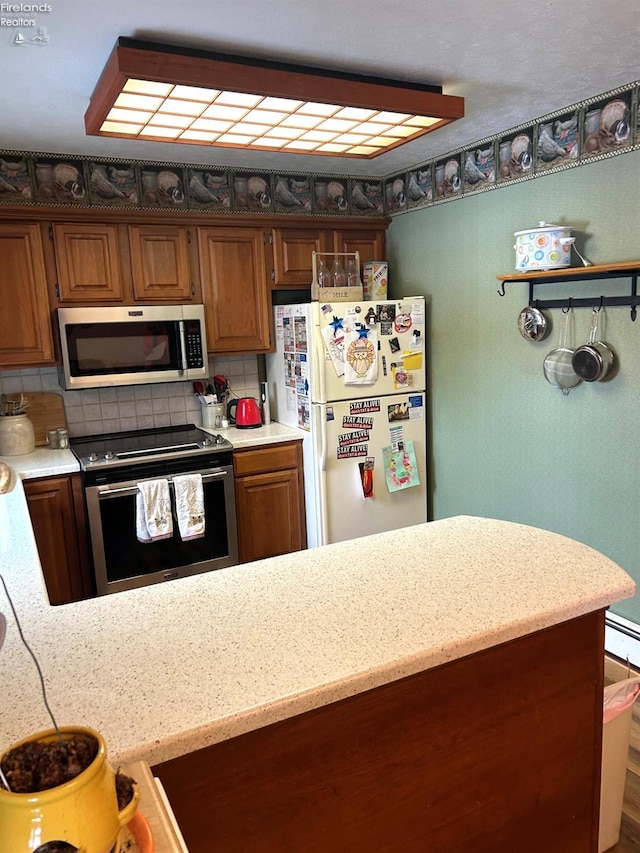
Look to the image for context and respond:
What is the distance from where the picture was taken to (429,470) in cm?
391

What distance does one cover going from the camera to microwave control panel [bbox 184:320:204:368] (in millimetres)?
3443

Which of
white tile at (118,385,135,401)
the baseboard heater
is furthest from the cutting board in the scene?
the baseboard heater

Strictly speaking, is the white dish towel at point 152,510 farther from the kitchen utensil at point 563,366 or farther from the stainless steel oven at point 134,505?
the kitchen utensil at point 563,366

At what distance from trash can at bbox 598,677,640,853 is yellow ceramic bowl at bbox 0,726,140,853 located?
1383 mm

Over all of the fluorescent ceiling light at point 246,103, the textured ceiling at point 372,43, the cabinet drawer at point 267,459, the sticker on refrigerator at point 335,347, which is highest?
the textured ceiling at point 372,43

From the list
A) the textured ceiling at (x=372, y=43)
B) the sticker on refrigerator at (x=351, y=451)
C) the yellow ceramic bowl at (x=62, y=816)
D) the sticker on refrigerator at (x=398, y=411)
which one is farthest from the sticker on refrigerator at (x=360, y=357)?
the yellow ceramic bowl at (x=62, y=816)

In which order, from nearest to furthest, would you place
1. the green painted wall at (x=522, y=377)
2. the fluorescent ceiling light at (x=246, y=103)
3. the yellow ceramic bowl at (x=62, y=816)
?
the yellow ceramic bowl at (x=62, y=816) → the fluorescent ceiling light at (x=246, y=103) → the green painted wall at (x=522, y=377)

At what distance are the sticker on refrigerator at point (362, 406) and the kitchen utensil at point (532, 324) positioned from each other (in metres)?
0.89

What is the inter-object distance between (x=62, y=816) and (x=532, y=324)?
9.26 ft

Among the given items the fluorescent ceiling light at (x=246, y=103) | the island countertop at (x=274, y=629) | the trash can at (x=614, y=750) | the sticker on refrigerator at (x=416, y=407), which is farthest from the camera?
the sticker on refrigerator at (x=416, y=407)

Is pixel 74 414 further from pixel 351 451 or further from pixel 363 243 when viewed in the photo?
pixel 363 243

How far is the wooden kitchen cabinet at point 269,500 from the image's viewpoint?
3.46 metres

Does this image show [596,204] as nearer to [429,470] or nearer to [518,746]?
[429,470]
